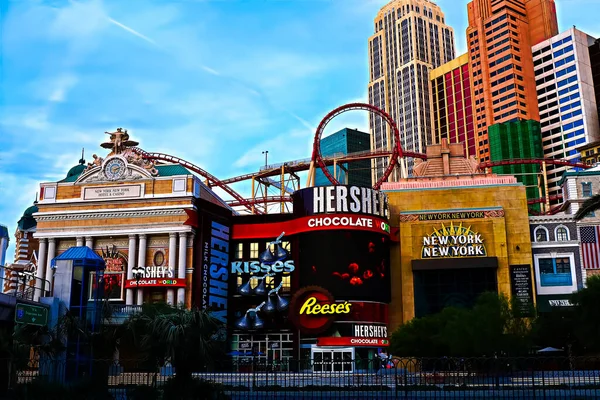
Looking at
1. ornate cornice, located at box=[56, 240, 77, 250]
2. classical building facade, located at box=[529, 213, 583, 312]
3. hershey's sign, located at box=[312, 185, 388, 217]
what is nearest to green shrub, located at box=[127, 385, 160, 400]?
hershey's sign, located at box=[312, 185, 388, 217]

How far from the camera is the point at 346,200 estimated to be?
6969 cm

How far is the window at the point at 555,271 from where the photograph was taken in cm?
7119

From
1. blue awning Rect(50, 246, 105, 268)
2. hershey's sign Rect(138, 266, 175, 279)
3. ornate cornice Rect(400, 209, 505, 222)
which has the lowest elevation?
blue awning Rect(50, 246, 105, 268)

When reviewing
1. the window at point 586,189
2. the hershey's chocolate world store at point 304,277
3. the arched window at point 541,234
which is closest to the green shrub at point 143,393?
the hershey's chocolate world store at point 304,277

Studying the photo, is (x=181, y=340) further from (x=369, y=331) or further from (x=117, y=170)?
(x=117, y=170)

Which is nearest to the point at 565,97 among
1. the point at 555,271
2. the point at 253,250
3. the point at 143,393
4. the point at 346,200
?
A: the point at 555,271

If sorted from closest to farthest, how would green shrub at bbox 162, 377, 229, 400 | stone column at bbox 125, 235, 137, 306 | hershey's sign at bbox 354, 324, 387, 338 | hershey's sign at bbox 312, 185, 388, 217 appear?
green shrub at bbox 162, 377, 229, 400
hershey's sign at bbox 354, 324, 387, 338
hershey's sign at bbox 312, 185, 388, 217
stone column at bbox 125, 235, 137, 306

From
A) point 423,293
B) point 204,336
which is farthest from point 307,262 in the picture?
point 204,336

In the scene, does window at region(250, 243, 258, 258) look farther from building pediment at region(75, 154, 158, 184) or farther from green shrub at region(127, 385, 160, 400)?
green shrub at region(127, 385, 160, 400)

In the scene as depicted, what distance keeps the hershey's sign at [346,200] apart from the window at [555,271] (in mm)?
19182

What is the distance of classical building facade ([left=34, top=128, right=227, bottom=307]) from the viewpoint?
71062mm

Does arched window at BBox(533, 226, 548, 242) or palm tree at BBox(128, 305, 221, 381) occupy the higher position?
arched window at BBox(533, 226, 548, 242)

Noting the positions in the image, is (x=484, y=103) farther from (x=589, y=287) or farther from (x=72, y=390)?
(x=72, y=390)

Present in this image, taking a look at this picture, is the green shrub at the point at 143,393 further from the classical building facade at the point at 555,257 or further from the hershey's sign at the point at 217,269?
the classical building facade at the point at 555,257
